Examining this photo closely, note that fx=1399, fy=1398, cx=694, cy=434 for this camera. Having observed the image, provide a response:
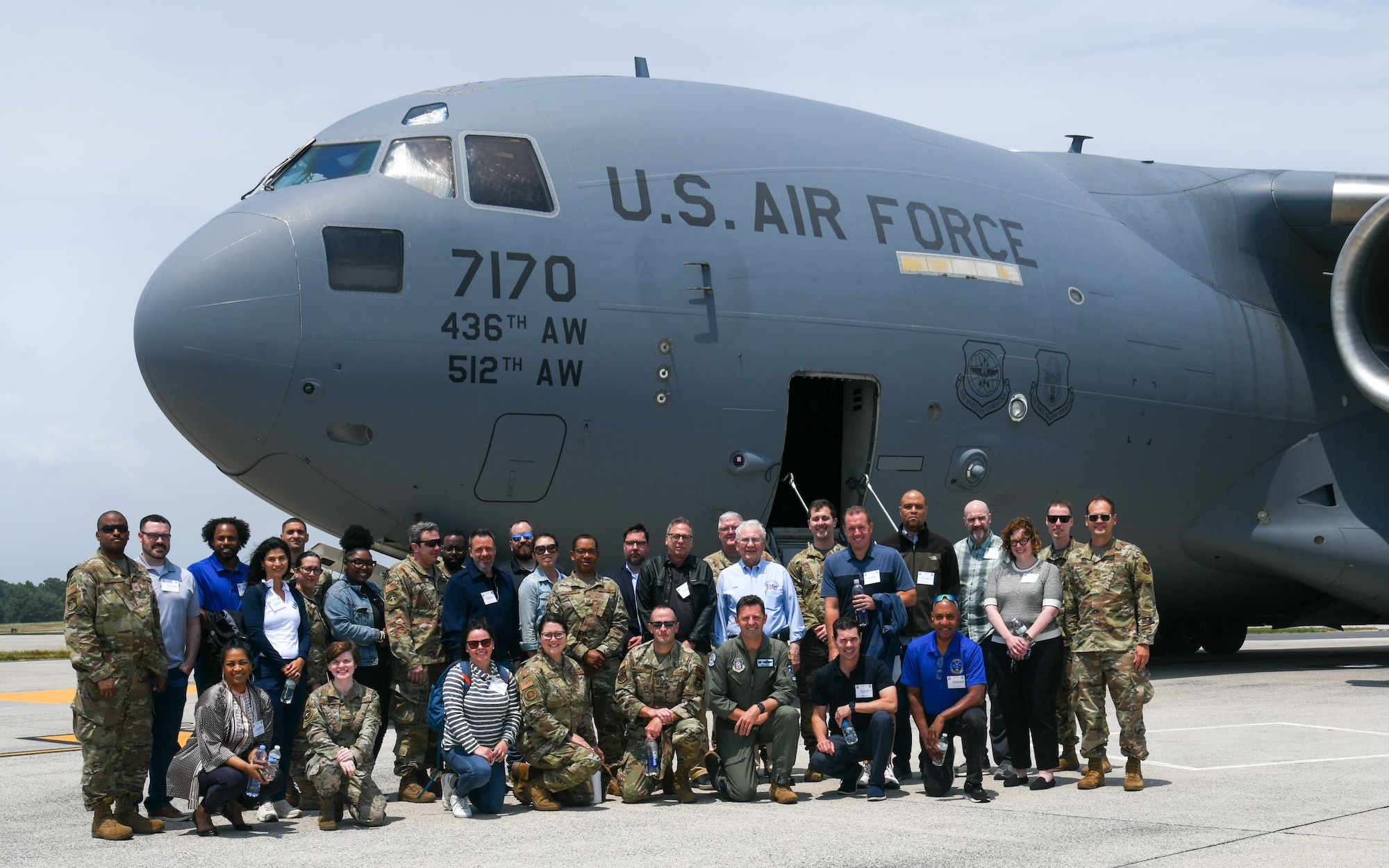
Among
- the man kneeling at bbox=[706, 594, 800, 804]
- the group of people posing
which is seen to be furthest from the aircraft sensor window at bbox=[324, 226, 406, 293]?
the man kneeling at bbox=[706, 594, 800, 804]

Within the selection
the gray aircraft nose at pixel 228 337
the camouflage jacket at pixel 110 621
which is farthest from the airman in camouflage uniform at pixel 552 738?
the gray aircraft nose at pixel 228 337

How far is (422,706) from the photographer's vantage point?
8.83 m

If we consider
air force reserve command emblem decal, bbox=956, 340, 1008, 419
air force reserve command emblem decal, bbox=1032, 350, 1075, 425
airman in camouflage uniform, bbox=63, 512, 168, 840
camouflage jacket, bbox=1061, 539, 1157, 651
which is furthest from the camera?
air force reserve command emblem decal, bbox=1032, 350, 1075, 425

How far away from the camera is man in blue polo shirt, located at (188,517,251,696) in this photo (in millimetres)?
8352

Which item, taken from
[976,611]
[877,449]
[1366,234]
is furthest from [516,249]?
[1366,234]

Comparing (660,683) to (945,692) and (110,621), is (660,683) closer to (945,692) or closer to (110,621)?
(945,692)

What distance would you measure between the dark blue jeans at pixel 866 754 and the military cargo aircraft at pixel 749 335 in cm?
342

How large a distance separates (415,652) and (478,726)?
3.03 feet

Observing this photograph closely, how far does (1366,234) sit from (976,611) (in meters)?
7.44

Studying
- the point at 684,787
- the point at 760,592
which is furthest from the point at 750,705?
the point at 760,592

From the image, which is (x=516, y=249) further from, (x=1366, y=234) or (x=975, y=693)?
(x=1366, y=234)

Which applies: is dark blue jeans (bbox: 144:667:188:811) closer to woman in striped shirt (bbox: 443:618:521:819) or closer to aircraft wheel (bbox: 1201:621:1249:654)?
woman in striped shirt (bbox: 443:618:521:819)

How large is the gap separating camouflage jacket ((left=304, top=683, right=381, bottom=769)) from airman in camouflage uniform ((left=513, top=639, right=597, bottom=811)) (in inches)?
35.5

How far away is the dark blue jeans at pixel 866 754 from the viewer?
8.29m
